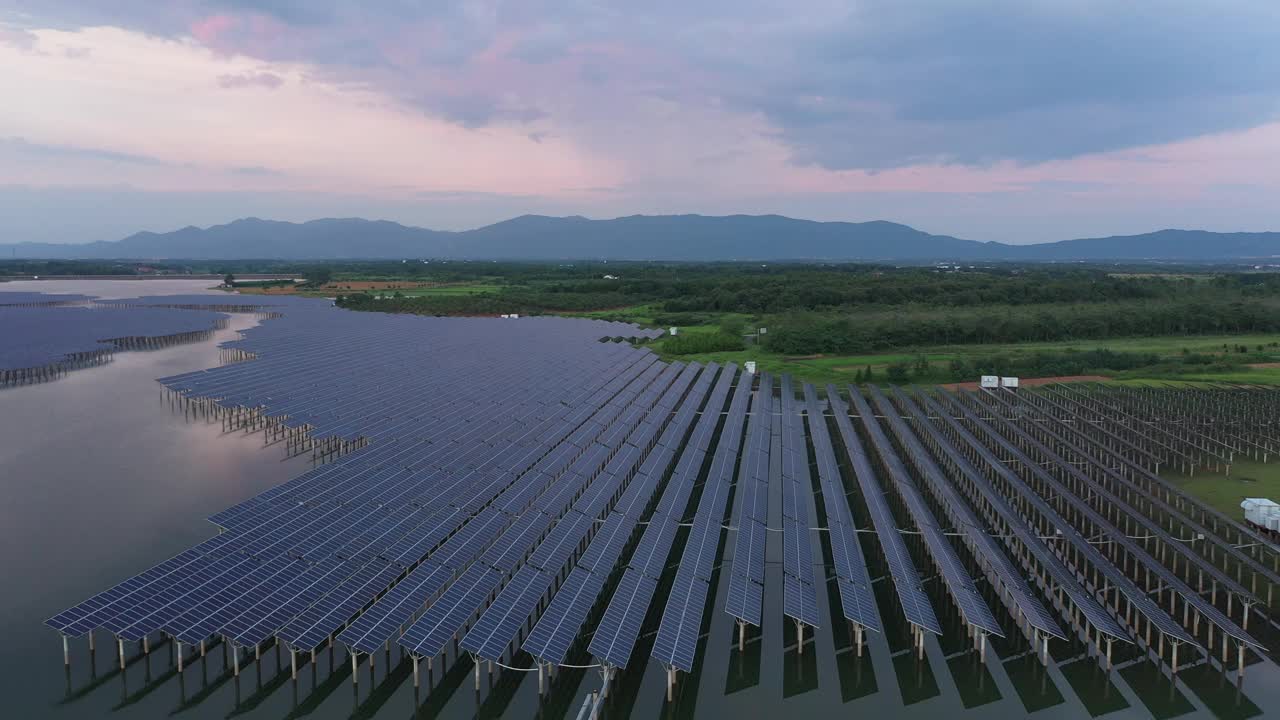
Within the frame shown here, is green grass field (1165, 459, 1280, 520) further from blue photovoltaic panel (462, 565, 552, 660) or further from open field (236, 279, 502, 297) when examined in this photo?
open field (236, 279, 502, 297)

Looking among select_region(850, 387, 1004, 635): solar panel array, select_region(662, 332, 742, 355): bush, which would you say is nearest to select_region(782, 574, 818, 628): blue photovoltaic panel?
select_region(850, 387, 1004, 635): solar panel array

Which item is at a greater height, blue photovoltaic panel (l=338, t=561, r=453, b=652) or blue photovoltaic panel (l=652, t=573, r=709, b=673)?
blue photovoltaic panel (l=338, t=561, r=453, b=652)

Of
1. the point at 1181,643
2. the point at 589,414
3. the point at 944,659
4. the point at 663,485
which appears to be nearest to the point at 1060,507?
the point at 1181,643

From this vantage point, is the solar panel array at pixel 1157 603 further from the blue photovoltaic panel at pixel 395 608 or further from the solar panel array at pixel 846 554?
the blue photovoltaic panel at pixel 395 608

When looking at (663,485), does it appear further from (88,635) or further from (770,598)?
(88,635)

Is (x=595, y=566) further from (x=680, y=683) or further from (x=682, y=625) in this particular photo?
(x=680, y=683)

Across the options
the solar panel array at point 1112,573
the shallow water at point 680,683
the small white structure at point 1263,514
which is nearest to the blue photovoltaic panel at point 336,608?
the shallow water at point 680,683
